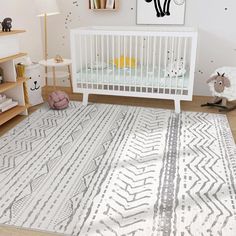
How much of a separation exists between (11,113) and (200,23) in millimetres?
2393

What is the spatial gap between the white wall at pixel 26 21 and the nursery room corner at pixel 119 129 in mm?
13

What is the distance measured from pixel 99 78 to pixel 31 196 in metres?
1.80

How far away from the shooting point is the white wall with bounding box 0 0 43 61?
3338 mm

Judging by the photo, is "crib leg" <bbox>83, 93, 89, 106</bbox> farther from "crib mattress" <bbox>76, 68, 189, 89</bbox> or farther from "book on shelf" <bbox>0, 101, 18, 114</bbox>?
"book on shelf" <bbox>0, 101, 18, 114</bbox>

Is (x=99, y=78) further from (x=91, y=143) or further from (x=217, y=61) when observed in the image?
(x=217, y=61)

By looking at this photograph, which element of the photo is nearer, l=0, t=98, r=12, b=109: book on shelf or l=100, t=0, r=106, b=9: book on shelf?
l=0, t=98, r=12, b=109: book on shelf

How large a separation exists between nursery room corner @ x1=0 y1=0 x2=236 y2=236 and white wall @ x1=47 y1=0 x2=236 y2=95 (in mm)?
12

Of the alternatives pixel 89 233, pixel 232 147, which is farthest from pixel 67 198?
pixel 232 147

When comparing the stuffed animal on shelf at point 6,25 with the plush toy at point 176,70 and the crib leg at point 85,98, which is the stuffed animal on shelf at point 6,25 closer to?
the crib leg at point 85,98

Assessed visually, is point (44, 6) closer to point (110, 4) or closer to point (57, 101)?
point (110, 4)

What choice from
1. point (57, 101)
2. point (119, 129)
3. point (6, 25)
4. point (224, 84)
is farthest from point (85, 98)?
point (224, 84)

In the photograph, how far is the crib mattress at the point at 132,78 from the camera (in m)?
3.19

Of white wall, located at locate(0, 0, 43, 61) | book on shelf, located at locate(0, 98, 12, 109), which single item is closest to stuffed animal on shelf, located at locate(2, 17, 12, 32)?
white wall, located at locate(0, 0, 43, 61)

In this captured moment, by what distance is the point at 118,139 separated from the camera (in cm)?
267
